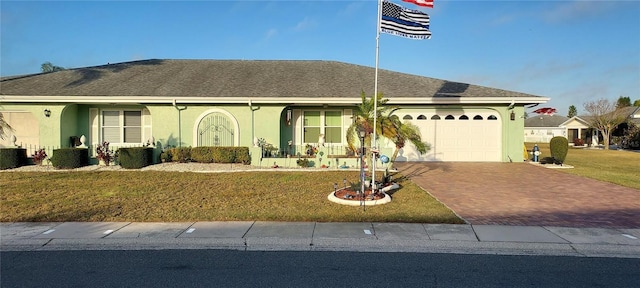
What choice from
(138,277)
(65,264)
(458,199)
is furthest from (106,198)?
(458,199)

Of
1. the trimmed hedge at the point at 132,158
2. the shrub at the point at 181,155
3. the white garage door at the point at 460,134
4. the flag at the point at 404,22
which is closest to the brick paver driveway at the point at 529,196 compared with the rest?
the white garage door at the point at 460,134

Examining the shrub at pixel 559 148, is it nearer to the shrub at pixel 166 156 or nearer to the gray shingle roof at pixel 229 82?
the gray shingle roof at pixel 229 82

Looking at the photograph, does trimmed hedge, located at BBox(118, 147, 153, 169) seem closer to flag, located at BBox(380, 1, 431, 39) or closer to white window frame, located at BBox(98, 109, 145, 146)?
white window frame, located at BBox(98, 109, 145, 146)

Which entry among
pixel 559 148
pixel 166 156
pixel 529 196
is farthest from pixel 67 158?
pixel 559 148

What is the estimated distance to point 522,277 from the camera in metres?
Answer: 4.25

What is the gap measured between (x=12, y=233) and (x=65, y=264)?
227 centimetres

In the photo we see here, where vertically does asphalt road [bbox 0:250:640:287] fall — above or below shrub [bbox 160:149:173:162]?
below

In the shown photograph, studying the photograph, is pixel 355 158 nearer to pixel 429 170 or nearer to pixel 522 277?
pixel 429 170

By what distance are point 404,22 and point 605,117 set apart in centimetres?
3630

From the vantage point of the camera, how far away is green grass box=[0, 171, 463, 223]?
276 inches

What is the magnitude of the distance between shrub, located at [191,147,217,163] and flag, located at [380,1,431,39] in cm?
914

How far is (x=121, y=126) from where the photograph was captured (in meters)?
16.4

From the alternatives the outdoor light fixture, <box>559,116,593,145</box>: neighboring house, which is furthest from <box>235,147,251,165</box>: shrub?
<box>559,116,593,145</box>: neighboring house

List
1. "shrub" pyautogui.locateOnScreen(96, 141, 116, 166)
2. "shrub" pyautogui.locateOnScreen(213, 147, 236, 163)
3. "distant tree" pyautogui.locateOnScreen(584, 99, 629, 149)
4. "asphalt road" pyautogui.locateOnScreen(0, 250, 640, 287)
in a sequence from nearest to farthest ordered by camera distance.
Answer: "asphalt road" pyautogui.locateOnScreen(0, 250, 640, 287), "shrub" pyautogui.locateOnScreen(96, 141, 116, 166), "shrub" pyautogui.locateOnScreen(213, 147, 236, 163), "distant tree" pyautogui.locateOnScreen(584, 99, 629, 149)
